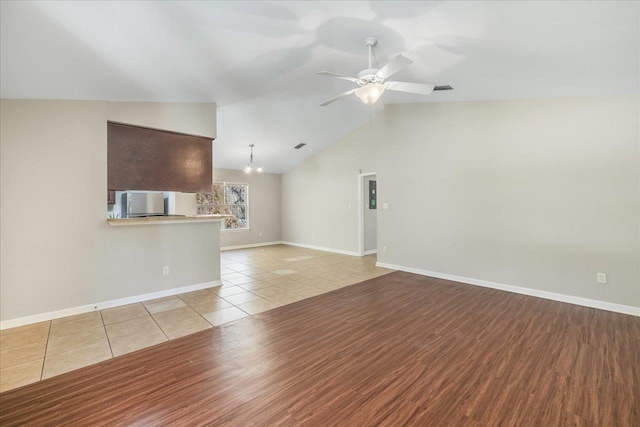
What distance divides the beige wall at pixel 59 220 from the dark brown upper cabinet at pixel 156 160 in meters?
0.17

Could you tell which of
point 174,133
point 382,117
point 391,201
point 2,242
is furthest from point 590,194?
point 2,242

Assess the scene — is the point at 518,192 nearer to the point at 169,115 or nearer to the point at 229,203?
the point at 169,115

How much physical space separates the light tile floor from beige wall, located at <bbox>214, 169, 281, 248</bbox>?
119 inches

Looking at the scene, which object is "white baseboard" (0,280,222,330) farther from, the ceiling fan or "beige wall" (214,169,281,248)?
"beige wall" (214,169,281,248)

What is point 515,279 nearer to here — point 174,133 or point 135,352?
point 135,352

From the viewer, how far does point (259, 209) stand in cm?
923

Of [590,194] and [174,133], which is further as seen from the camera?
[174,133]

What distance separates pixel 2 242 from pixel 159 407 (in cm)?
293

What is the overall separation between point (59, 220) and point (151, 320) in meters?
1.67

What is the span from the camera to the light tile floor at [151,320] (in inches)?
101

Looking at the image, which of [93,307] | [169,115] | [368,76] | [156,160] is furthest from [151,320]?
[368,76]

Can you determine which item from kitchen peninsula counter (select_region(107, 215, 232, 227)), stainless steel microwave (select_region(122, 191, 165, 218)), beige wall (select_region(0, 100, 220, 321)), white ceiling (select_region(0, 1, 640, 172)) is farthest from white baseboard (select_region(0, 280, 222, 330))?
white ceiling (select_region(0, 1, 640, 172))

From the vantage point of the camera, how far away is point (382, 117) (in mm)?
6098

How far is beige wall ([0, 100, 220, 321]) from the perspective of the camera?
3264 millimetres
